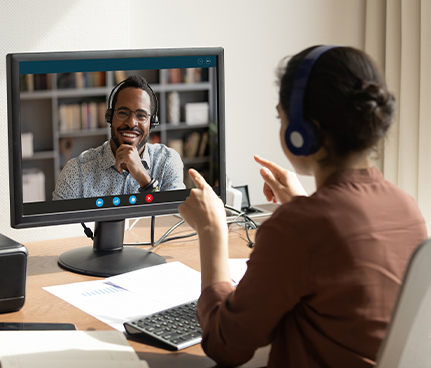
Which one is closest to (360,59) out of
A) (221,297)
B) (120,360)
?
(221,297)


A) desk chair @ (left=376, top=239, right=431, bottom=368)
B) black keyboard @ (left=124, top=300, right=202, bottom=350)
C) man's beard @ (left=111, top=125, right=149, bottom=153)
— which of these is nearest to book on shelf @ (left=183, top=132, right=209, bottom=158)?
man's beard @ (left=111, top=125, right=149, bottom=153)

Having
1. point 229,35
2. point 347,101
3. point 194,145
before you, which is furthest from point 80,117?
point 229,35

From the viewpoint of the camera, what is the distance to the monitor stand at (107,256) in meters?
1.26

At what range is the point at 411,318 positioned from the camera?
2.03 feet

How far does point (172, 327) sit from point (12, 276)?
0.33m

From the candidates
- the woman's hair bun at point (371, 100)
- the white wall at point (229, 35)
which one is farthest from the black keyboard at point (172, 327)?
the white wall at point (229, 35)

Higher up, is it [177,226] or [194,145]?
[194,145]

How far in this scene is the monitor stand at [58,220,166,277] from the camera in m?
1.26

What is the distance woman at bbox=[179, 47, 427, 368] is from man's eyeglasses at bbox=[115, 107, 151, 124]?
1.83ft

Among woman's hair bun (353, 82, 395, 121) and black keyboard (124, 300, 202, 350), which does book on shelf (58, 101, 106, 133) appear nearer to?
black keyboard (124, 300, 202, 350)

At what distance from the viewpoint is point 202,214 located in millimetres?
927

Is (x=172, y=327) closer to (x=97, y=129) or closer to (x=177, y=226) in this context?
(x=97, y=129)

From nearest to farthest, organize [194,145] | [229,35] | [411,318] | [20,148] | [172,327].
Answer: [411,318] → [172,327] → [20,148] → [194,145] → [229,35]

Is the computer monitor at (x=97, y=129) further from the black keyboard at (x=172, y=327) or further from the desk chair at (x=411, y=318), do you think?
the desk chair at (x=411, y=318)
